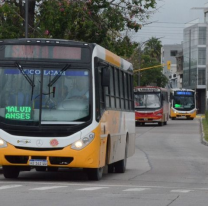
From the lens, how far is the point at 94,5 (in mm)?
31609

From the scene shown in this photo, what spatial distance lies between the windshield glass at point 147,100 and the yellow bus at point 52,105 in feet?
147

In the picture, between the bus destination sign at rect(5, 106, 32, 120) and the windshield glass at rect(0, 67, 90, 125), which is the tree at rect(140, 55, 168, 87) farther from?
the bus destination sign at rect(5, 106, 32, 120)

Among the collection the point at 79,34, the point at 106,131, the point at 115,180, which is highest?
the point at 79,34

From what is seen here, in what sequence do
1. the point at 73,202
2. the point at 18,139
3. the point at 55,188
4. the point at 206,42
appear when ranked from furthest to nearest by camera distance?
the point at 206,42, the point at 18,139, the point at 55,188, the point at 73,202

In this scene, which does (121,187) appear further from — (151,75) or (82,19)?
(151,75)

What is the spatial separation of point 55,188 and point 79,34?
18.2m

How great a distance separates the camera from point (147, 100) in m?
61.2

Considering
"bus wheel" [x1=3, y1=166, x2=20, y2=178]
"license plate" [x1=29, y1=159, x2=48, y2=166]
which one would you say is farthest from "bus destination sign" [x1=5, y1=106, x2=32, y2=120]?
"bus wheel" [x1=3, y1=166, x2=20, y2=178]

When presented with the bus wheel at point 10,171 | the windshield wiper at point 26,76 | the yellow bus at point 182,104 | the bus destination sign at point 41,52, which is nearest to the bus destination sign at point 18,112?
the windshield wiper at point 26,76

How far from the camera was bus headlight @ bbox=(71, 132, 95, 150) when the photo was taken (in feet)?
50.5

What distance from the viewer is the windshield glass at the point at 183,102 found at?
8350 cm

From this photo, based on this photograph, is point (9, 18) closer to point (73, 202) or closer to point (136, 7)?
point (136, 7)

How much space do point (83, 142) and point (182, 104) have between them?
68745 millimetres

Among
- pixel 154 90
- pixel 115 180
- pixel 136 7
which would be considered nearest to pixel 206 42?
pixel 154 90
